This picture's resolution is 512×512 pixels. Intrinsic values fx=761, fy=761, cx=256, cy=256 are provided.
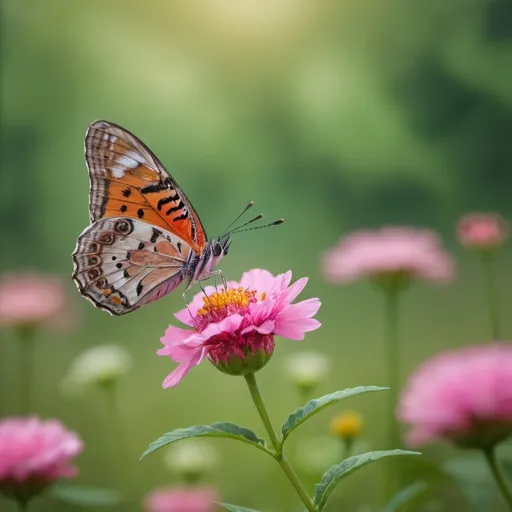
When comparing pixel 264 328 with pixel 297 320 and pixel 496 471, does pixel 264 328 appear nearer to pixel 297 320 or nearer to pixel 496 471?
pixel 297 320

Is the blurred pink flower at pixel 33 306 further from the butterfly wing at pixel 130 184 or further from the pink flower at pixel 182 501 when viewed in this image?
the butterfly wing at pixel 130 184

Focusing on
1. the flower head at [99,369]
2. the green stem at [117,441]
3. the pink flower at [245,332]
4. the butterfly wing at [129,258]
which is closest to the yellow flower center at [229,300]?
the pink flower at [245,332]

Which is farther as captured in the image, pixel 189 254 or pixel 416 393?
pixel 189 254

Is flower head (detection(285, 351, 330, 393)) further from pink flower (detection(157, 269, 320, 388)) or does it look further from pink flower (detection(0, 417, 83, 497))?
pink flower (detection(157, 269, 320, 388))

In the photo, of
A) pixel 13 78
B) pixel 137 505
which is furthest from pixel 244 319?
pixel 13 78

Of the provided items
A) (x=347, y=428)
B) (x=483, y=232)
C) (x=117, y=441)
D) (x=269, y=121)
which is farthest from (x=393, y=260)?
(x=269, y=121)

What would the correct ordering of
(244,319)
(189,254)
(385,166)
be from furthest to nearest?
1. (385,166)
2. (189,254)
3. (244,319)

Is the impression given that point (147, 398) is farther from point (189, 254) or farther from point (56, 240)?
point (189, 254)
